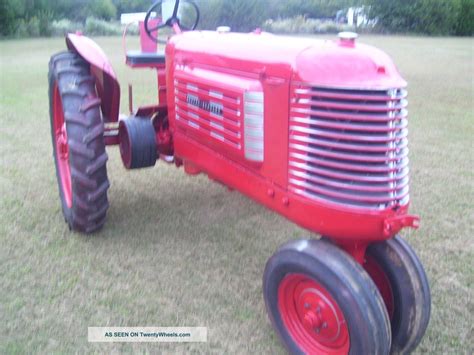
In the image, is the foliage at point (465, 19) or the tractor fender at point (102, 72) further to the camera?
the foliage at point (465, 19)

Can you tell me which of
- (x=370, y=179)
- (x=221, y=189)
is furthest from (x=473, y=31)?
(x=370, y=179)

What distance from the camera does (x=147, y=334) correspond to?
2449 millimetres

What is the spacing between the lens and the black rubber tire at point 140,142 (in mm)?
3162

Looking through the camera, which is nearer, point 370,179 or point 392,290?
point 370,179

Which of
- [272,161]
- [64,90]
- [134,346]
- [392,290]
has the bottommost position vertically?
[134,346]

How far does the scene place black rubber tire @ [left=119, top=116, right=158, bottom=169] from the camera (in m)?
3.16

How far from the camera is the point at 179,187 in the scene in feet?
13.8

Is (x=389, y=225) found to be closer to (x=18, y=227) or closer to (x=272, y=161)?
(x=272, y=161)

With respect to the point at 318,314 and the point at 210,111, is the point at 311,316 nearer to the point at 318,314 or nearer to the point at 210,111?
the point at 318,314

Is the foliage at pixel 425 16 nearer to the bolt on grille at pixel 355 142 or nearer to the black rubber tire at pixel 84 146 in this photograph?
the black rubber tire at pixel 84 146

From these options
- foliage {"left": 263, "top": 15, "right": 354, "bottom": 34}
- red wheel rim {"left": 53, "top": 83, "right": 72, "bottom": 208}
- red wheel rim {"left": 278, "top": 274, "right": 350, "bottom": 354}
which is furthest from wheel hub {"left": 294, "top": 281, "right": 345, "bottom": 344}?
foliage {"left": 263, "top": 15, "right": 354, "bottom": 34}

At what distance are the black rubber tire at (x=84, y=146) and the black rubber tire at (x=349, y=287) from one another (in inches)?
53.9

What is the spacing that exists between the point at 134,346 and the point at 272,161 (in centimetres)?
106

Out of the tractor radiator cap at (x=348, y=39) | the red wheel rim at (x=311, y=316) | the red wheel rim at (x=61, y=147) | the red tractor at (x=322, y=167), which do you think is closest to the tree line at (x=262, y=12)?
the red wheel rim at (x=61, y=147)
